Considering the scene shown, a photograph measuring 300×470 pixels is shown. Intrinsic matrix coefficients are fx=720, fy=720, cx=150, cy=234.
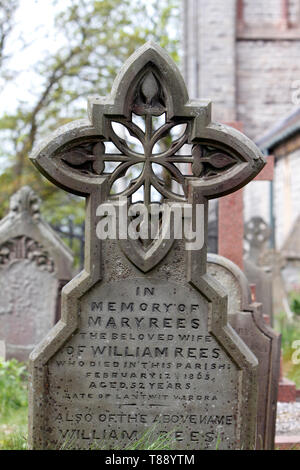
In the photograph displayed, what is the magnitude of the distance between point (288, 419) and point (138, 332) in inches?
122

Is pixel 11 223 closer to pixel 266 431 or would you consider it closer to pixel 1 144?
pixel 266 431

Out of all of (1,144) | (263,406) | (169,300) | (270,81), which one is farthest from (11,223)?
(270,81)

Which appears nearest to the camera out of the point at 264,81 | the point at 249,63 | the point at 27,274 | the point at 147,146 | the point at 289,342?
the point at 147,146

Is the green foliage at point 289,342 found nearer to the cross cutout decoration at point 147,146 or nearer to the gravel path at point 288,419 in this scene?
the gravel path at point 288,419

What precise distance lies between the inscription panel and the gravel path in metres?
2.24

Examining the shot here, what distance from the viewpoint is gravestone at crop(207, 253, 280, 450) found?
4855 mm

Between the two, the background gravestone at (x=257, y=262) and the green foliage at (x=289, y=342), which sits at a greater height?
the background gravestone at (x=257, y=262)

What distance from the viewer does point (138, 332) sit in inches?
147

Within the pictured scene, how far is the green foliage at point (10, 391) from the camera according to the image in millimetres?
6459

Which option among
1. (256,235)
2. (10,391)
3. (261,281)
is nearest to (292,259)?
(256,235)

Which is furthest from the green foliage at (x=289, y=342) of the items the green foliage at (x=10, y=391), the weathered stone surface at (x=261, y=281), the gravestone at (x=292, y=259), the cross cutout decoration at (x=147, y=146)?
the cross cutout decoration at (x=147, y=146)

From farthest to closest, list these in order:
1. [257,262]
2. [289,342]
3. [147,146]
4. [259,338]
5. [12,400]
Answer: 1. [257,262]
2. [289,342]
3. [12,400]
4. [259,338]
5. [147,146]

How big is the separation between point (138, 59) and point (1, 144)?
17.0 metres

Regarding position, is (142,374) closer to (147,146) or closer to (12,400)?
(147,146)
